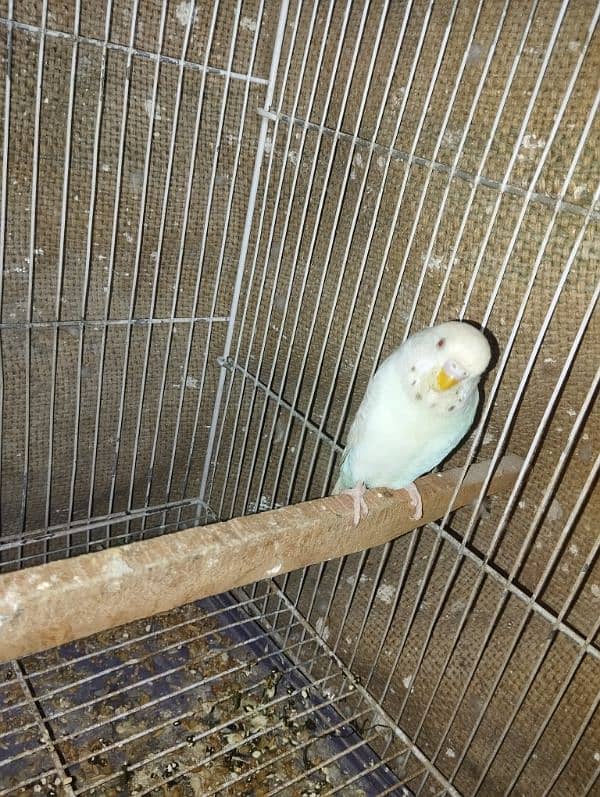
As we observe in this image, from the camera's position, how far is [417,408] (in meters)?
1.46

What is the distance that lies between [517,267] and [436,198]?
313 mm

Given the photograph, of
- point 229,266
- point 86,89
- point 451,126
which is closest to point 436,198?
point 451,126

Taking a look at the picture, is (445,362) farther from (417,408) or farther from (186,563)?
(186,563)

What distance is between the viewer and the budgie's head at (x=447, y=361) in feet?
4.26

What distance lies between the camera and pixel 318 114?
1947 millimetres

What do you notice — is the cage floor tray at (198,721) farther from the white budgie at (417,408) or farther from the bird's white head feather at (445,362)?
the bird's white head feather at (445,362)

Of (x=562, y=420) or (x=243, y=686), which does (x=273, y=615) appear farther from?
(x=562, y=420)

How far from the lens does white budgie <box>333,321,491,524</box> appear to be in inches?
52.2

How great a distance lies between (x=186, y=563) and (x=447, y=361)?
2.31 ft

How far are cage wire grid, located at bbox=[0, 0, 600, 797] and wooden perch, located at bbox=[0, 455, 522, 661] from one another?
0.19 metres

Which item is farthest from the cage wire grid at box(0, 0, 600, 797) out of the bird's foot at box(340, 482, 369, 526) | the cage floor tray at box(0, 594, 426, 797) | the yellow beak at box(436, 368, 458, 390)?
the bird's foot at box(340, 482, 369, 526)

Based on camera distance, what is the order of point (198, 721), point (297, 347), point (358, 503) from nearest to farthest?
point (358, 503), point (198, 721), point (297, 347)

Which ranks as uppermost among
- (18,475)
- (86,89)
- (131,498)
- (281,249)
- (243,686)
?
(86,89)

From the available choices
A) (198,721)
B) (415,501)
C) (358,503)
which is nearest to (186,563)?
(358,503)
